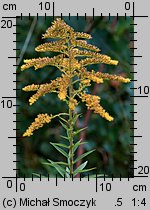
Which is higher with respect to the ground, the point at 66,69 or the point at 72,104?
the point at 66,69

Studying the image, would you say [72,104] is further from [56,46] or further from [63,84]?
[56,46]

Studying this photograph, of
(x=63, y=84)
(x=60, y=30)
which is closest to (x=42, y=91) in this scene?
(x=63, y=84)

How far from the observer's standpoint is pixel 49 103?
316 centimetres

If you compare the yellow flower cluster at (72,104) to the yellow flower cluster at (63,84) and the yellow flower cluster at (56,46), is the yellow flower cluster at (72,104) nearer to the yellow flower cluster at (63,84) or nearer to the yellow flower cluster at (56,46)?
the yellow flower cluster at (63,84)

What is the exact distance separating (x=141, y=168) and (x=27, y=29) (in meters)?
1.28

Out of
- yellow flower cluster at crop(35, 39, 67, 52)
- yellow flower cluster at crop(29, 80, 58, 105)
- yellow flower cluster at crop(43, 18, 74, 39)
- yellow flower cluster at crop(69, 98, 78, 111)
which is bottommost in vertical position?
yellow flower cluster at crop(69, 98, 78, 111)

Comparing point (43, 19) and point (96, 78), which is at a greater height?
point (43, 19)

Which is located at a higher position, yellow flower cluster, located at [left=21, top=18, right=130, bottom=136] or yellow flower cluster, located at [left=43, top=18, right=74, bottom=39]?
yellow flower cluster, located at [left=43, top=18, right=74, bottom=39]


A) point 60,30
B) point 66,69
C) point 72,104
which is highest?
point 60,30

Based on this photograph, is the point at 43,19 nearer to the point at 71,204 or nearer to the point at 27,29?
the point at 27,29

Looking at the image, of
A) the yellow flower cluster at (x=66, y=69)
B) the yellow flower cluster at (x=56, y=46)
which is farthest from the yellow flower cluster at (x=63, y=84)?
the yellow flower cluster at (x=56, y=46)

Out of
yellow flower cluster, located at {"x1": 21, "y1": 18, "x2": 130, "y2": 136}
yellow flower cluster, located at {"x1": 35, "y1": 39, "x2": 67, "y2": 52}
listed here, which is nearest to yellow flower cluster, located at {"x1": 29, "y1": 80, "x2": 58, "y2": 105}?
yellow flower cluster, located at {"x1": 21, "y1": 18, "x2": 130, "y2": 136}

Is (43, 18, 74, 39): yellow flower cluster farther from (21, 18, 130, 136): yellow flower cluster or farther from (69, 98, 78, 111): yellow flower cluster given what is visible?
(69, 98, 78, 111): yellow flower cluster

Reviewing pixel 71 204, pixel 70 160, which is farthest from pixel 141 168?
pixel 70 160
